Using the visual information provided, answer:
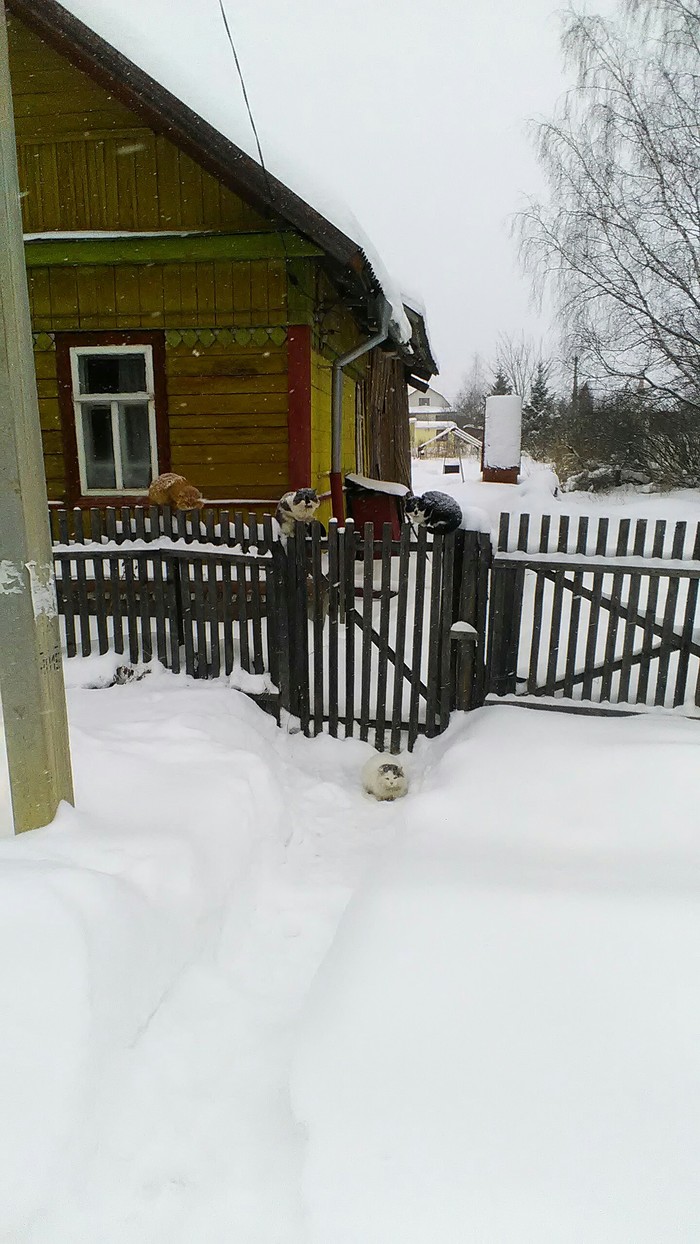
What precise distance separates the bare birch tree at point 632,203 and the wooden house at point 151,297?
8.97 meters

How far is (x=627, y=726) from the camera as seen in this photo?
4.18 metres

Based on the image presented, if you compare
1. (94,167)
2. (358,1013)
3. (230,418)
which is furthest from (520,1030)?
(94,167)

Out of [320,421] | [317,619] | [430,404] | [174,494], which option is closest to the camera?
[317,619]

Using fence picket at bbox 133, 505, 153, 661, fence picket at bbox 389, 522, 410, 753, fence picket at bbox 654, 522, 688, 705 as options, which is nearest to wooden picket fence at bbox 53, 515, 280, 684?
fence picket at bbox 133, 505, 153, 661

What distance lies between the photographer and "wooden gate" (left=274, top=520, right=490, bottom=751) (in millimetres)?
4566

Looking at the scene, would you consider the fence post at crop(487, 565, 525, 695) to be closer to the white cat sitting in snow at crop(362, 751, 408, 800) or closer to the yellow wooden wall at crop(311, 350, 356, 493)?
the white cat sitting in snow at crop(362, 751, 408, 800)

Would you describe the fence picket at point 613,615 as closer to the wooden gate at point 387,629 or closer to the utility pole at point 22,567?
the wooden gate at point 387,629

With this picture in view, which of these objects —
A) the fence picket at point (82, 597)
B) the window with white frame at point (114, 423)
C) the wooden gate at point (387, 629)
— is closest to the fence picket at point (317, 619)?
the wooden gate at point (387, 629)

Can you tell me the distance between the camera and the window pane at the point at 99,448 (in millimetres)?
7664

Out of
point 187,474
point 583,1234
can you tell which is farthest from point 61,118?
point 583,1234

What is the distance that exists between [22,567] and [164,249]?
546 cm

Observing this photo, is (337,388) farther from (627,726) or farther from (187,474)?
(627,726)

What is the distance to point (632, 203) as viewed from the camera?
13734mm

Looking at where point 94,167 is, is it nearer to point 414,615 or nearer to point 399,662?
point 414,615
